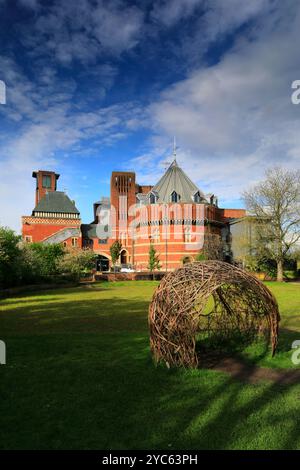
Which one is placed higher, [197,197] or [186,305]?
[197,197]

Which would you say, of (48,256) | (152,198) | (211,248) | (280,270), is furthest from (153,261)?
(48,256)

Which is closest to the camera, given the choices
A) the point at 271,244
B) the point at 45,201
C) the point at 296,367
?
the point at 296,367

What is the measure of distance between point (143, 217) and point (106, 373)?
50651mm

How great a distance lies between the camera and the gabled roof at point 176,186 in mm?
57469

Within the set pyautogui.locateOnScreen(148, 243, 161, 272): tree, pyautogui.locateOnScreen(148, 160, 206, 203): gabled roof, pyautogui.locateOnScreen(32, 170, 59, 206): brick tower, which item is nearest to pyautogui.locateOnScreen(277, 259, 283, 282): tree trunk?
pyautogui.locateOnScreen(148, 243, 161, 272): tree

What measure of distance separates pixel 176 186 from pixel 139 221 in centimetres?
853

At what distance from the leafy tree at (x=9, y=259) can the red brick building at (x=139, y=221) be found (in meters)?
→ 30.5

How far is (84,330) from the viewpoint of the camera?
1181cm

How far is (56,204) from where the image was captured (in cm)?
6625

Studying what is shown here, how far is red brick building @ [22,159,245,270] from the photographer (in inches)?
2148

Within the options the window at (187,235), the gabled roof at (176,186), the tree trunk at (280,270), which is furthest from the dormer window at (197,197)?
the tree trunk at (280,270)

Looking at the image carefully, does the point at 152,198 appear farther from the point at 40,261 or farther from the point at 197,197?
the point at 40,261
